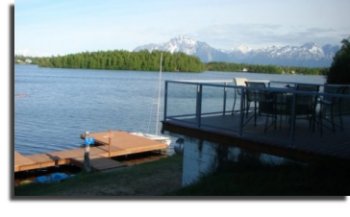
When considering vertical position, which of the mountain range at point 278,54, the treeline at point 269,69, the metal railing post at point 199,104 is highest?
A: the mountain range at point 278,54

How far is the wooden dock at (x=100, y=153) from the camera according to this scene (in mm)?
11078

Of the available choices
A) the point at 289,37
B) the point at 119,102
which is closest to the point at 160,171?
the point at 289,37


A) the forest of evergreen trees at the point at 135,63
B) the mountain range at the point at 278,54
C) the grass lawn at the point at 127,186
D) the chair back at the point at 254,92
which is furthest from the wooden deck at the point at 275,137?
the mountain range at the point at 278,54

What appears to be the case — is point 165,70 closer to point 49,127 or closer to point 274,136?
point 49,127

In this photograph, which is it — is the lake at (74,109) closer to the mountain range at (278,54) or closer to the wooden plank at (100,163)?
the mountain range at (278,54)

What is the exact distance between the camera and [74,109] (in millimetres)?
18734

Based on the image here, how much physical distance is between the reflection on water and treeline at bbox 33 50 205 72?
9.56 ft

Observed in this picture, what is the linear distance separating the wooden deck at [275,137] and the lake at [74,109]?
157 inches

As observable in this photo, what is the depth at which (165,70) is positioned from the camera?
1742 centimetres

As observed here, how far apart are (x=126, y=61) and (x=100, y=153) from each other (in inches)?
121

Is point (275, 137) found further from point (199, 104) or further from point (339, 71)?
point (339, 71)

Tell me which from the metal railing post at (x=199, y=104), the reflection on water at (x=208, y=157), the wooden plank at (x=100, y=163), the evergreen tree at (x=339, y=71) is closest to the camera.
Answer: the reflection on water at (x=208, y=157)

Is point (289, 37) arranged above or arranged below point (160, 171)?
above
